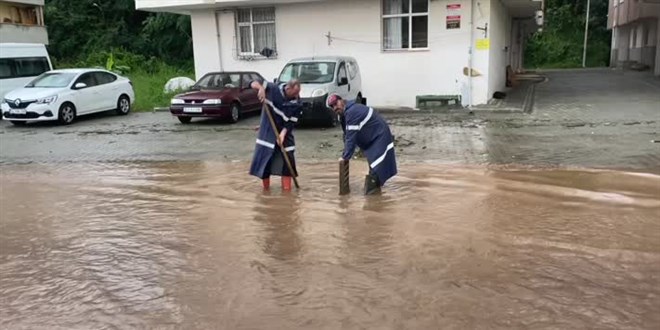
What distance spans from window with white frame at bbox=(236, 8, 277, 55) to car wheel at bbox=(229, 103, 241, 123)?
13.7 feet

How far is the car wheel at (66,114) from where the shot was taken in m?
15.6

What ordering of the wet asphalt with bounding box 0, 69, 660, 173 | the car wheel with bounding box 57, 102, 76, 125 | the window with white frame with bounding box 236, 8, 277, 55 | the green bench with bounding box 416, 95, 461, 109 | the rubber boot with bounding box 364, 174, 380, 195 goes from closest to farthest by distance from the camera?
the rubber boot with bounding box 364, 174, 380, 195 → the wet asphalt with bounding box 0, 69, 660, 173 → the car wheel with bounding box 57, 102, 76, 125 → the green bench with bounding box 416, 95, 461, 109 → the window with white frame with bounding box 236, 8, 277, 55

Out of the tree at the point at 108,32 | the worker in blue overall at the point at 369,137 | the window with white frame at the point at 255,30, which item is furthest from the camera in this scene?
the tree at the point at 108,32

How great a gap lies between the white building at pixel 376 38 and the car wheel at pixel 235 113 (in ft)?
12.7

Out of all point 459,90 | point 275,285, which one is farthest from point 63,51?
point 275,285

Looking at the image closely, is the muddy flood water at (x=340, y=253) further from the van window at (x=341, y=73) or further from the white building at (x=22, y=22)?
the white building at (x=22, y=22)

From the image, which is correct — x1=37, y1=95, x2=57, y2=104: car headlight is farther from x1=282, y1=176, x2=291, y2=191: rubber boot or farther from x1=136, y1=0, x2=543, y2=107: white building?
x1=282, y1=176, x2=291, y2=191: rubber boot

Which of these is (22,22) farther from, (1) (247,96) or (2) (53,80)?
(1) (247,96)

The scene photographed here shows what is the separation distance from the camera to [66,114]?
1580cm

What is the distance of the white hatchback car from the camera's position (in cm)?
1520

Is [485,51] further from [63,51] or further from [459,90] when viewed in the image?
[63,51]

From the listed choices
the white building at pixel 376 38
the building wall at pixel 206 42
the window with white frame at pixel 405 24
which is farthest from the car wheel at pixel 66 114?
the window with white frame at pixel 405 24

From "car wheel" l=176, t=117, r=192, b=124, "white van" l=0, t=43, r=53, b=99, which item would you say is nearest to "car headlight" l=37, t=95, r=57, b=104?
"white van" l=0, t=43, r=53, b=99

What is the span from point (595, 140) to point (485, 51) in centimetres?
638
